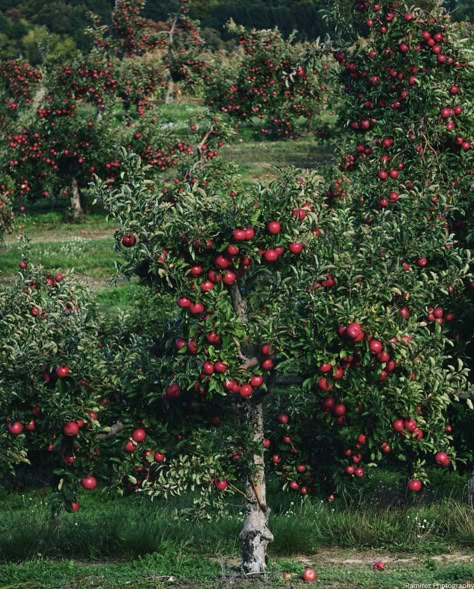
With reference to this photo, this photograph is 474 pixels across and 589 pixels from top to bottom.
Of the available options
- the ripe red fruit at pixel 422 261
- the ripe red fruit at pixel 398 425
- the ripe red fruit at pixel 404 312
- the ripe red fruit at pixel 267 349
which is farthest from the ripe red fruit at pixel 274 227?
the ripe red fruit at pixel 398 425

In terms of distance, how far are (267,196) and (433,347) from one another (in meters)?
2.50

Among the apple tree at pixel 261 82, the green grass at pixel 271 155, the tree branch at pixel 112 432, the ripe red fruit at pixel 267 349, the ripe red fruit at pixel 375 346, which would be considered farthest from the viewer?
the green grass at pixel 271 155

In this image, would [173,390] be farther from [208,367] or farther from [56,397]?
[56,397]

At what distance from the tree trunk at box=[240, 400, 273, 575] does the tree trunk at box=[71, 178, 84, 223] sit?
18.8m

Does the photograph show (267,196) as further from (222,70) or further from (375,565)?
(222,70)

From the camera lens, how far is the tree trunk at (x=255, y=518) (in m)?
9.75

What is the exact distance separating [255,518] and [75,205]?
19.4m

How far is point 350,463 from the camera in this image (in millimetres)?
11250

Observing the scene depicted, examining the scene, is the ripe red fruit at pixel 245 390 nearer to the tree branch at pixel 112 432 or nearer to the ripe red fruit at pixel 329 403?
the ripe red fruit at pixel 329 403

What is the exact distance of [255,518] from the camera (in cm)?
985

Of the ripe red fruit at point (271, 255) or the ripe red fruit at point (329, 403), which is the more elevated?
the ripe red fruit at point (271, 255)

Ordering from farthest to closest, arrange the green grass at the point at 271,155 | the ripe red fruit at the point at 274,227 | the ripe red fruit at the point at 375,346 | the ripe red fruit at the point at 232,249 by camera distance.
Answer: the green grass at the point at 271,155 < the ripe red fruit at the point at 274,227 < the ripe red fruit at the point at 232,249 < the ripe red fruit at the point at 375,346

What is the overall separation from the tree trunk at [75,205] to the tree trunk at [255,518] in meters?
18.8

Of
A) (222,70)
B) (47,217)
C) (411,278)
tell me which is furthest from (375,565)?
(222,70)
